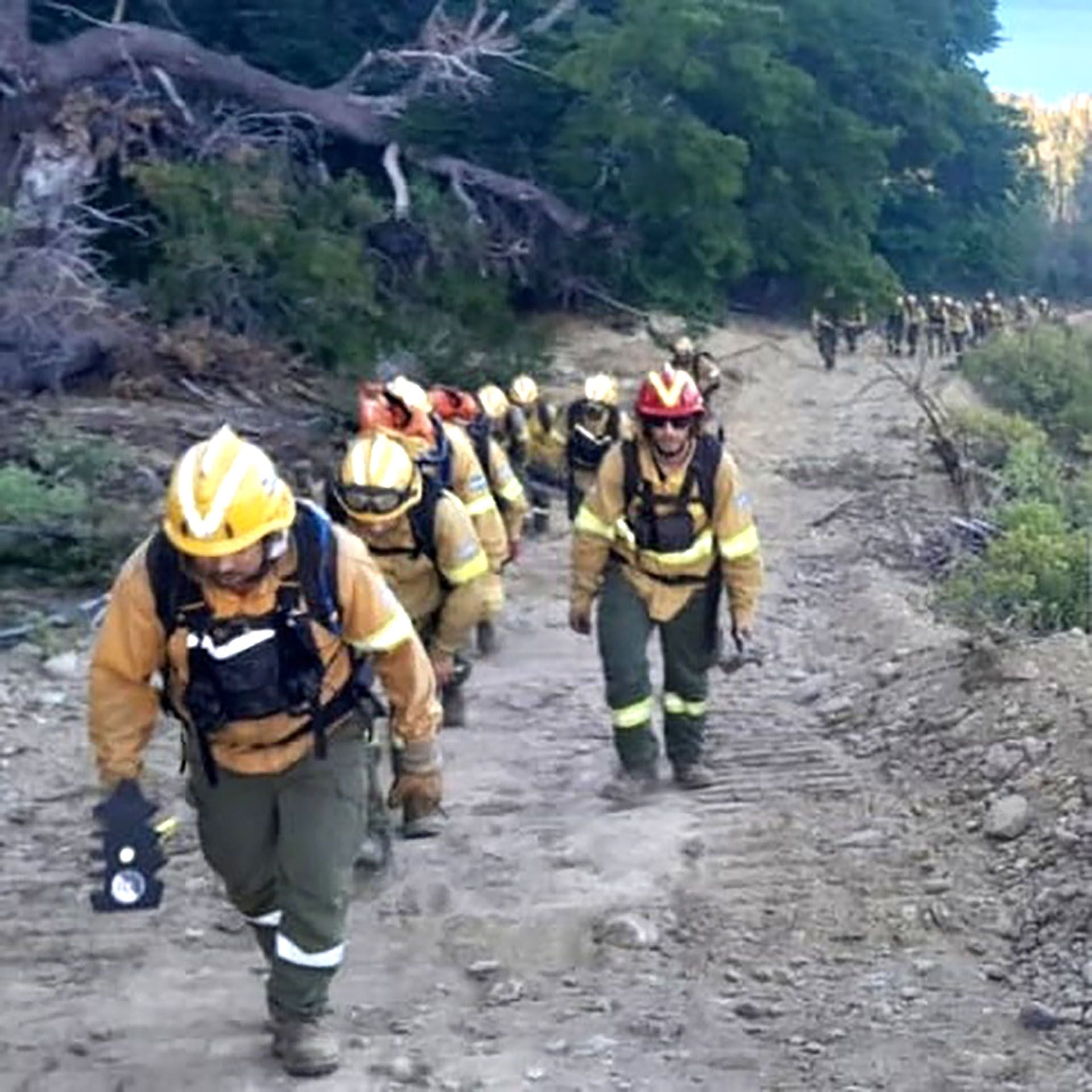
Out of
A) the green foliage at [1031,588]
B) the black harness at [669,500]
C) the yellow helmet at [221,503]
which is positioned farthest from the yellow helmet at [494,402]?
the yellow helmet at [221,503]

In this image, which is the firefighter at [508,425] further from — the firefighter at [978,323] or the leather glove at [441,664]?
the firefighter at [978,323]

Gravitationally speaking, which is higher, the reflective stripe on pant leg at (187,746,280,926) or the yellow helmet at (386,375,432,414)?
the yellow helmet at (386,375,432,414)

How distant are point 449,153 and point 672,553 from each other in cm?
1905

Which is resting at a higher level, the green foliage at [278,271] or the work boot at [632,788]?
the green foliage at [278,271]

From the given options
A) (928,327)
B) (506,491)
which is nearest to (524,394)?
(506,491)

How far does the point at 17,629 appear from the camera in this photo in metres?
11.4

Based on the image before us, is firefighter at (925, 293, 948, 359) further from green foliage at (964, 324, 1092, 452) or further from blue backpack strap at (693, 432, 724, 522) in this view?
blue backpack strap at (693, 432, 724, 522)

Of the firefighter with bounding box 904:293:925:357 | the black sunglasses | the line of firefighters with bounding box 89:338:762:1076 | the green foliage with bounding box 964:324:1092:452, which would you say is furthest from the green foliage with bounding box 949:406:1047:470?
the firefighter with bounding box 904:293:925:357

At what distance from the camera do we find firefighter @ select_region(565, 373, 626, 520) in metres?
14.2

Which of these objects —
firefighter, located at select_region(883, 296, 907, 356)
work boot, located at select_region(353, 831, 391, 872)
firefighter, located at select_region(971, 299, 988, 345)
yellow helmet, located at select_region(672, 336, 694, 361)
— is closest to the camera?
work boot, located at select_region(353, 831, 391, 872)

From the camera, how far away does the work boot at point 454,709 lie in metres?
9.80

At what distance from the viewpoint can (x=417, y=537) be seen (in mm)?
7668

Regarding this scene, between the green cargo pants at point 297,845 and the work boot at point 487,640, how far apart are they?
6.36m

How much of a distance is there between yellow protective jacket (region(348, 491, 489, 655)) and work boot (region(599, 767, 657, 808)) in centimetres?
108
